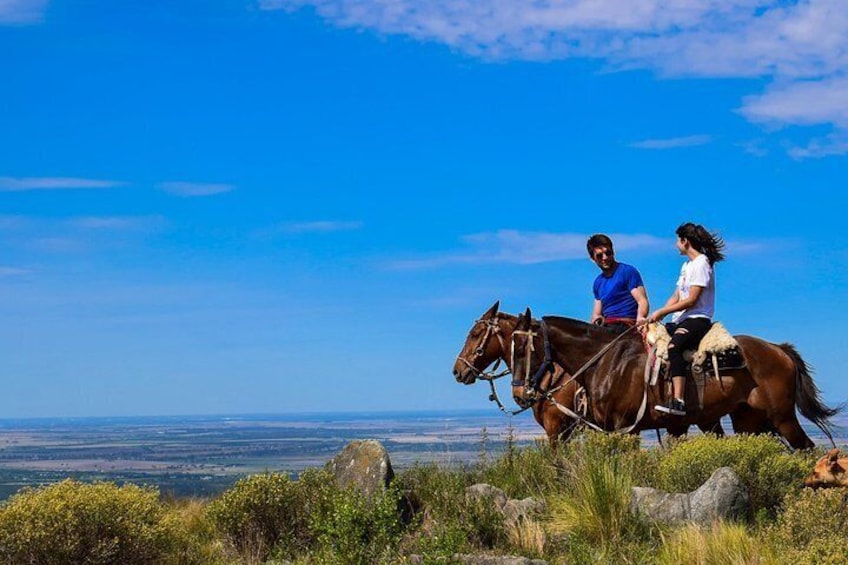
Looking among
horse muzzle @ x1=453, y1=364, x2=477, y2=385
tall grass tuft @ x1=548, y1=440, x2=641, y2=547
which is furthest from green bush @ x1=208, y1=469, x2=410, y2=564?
horse muzzle @ x1=453, y1=364, x2=477, y2=385

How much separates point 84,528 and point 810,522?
6680mm

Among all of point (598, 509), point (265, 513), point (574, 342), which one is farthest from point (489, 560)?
point (574, 342)

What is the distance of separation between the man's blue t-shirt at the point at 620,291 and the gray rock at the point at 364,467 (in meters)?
4.21

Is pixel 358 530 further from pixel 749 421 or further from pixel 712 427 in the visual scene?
pixel 749 421

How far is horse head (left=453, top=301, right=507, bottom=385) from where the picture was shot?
46.3ft

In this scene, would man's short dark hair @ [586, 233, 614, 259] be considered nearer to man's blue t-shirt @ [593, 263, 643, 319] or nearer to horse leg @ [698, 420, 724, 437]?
man's blue t-shirt @ [593, 263, 643, 319]

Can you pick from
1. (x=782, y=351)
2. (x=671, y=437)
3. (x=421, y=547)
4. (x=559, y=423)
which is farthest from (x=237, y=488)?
(x=782, y=351)

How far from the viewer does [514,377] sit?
13.8 meters

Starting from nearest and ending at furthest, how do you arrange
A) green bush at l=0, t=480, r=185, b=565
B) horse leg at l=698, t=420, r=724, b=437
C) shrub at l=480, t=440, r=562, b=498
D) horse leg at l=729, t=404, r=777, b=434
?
green bush at l=0, t=480, r=185, b=565 → shrub at l=480, t=440, r=562, b=498 → horse leg at l=729, t=404, r=777, b=434 → horse leg at l=698, t=420, r=724, b=437

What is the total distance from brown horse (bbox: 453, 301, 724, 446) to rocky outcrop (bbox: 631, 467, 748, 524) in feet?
9.13

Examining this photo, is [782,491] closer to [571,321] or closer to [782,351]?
[782,351]

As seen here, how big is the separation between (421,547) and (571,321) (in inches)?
194

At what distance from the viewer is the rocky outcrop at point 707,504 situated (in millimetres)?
10148

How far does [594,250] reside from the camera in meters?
14.1
